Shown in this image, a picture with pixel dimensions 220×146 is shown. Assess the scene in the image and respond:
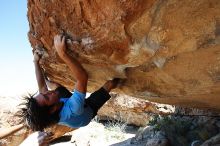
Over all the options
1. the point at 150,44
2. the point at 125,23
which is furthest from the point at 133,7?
the point at 150,44

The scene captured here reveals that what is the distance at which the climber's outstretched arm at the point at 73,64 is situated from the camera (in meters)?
4.03

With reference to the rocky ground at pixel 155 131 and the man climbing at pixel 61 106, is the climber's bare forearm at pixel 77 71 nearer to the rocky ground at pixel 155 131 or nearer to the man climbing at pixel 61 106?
the man climbing at pixel 61 106

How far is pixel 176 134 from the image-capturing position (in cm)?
786

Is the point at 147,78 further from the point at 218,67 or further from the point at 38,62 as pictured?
the point at 38,62

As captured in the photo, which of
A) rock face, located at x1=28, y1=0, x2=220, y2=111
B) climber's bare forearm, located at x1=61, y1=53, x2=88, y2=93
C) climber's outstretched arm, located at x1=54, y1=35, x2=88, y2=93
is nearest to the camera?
rock face, located at x1=28, y1=0, x2=220, y2=111

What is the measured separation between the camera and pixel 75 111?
A: 4148 millimetres

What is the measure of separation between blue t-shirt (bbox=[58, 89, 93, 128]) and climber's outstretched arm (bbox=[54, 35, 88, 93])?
0.34 ft

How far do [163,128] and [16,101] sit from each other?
4.19 m

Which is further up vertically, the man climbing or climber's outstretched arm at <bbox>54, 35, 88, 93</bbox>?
climber's outstretched arm at <bbox>54, 35, 88, 93</bbox>

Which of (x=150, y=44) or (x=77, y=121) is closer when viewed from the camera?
(x=150, y=44)

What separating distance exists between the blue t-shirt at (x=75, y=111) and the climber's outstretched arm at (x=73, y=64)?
105 mm

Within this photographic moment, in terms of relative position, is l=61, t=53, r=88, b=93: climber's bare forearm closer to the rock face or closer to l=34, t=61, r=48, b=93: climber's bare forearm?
the rock face

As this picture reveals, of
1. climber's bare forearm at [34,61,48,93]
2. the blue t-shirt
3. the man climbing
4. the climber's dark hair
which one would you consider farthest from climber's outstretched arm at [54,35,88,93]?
climber's bare forearm at [34,61,48,93]

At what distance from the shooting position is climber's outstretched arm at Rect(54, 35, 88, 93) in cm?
403
